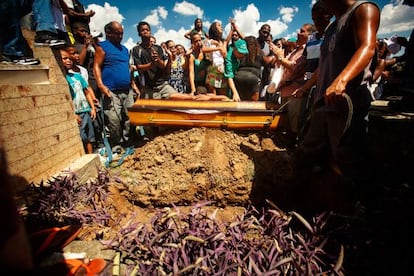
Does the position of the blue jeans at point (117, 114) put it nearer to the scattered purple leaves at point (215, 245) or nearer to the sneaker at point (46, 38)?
the sneaker at point (46, 38)

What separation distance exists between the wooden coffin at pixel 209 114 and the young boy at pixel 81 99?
37.7 inches

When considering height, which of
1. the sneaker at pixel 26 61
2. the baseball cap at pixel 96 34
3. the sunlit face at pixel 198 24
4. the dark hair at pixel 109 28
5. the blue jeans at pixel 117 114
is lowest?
the blue jeans at pixel 117 114

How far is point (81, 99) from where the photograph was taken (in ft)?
13.0

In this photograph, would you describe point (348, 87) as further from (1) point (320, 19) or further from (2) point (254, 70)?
(2) point (254, 70)

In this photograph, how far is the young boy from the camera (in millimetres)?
3805

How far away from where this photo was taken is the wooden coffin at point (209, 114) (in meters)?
3.68

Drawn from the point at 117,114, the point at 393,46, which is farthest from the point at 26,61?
the point at 393,46

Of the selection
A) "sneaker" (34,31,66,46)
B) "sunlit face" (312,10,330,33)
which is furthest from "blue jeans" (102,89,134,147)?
"sunlit face" (312,10,330,33)

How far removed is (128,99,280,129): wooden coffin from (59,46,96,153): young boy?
96 cm

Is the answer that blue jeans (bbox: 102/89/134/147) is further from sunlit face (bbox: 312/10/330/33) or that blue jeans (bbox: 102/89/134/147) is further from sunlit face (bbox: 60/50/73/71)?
sunlit face (bbox: 312/10/330/33)

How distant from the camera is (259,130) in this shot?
3.83 metres

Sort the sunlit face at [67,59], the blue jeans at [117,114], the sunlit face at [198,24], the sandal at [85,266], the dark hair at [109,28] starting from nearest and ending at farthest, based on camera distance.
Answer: the sandal at [85,266] < the sunlit face at [67,59] < the dark hair at [109,28] < the blue jeans at [117,114] < the sunlit face at [198,24]

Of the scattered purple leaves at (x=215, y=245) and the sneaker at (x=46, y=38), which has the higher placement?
the sneaker at (x=46, y=38)

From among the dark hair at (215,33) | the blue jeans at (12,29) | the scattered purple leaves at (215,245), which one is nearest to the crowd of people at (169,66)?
the dark hair at (215,33)
